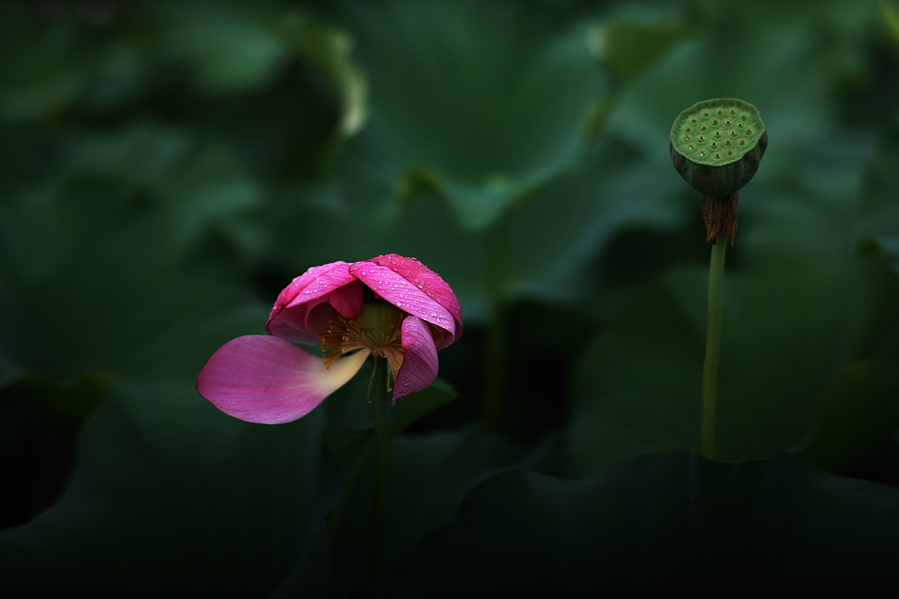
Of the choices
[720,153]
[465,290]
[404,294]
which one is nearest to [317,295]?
[404,294]

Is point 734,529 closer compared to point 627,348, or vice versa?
point 734,529

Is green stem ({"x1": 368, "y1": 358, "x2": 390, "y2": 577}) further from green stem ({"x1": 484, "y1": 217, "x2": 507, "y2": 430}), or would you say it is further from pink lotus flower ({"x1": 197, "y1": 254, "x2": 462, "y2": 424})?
green stem ({"x1": 484, "y1": 217, "x2": 507, "y2": 430})

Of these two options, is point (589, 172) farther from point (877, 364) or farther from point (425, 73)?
point (877, 364)

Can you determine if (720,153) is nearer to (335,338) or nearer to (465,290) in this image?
(335,338)

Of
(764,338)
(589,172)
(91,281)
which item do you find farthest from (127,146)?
(764,338)

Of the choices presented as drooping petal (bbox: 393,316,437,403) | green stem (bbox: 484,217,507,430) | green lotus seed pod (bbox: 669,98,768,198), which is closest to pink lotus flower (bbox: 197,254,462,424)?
drooping petal (bbox: 393,316,437,403)

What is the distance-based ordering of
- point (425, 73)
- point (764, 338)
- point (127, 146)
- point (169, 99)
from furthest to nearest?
point (169, 99)
point (127, 146)
point (425, 73)
point (764, 338)


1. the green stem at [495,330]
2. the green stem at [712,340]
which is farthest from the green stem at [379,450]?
the green stem at [495,330]
